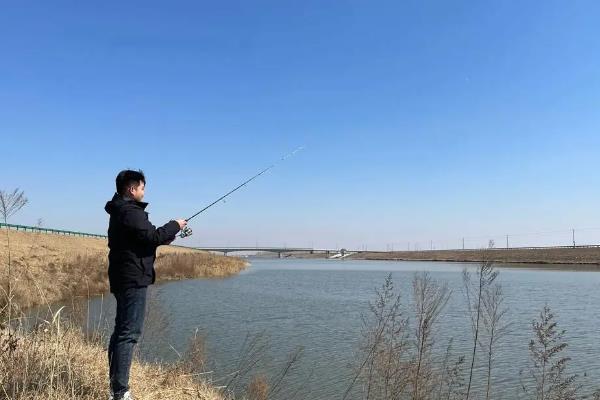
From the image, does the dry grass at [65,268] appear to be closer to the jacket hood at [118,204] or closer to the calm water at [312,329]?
the calm water at [312,329]

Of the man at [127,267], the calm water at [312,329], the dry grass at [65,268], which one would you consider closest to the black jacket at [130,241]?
the man at [127,267]

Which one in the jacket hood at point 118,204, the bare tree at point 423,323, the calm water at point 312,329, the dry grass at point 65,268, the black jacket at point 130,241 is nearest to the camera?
the black jacket at point 130,241

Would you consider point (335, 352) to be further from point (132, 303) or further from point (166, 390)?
point (132, 303)

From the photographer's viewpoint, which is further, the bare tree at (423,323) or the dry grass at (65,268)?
the dry grass at (65,268)

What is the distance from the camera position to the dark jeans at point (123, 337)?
4.13m

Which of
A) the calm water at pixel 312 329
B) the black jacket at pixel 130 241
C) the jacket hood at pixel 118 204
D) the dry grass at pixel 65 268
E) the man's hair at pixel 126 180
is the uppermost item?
the man's hair at pixel 126 180

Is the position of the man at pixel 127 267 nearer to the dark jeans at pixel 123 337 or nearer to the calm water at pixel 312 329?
the dark jeans at pixel 123 337

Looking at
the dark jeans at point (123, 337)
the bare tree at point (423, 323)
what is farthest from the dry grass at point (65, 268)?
the bare tree at point (423, 323)

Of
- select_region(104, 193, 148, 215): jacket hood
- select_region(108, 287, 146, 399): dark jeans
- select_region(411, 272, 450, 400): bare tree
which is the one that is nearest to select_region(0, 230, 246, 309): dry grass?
select_region(108, 287, 146, 399): dark jeans

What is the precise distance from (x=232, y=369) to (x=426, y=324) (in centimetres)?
570

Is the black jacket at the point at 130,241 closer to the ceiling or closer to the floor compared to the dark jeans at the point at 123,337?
closer to the ceiling

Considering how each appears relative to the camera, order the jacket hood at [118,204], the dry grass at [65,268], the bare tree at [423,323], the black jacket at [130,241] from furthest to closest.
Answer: the dry grass at [65,268] → the bare tree at [423,323] → the jacket hood at [118,204] → the black jacket at [130,241]

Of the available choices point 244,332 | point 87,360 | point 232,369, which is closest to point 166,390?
point 87,360

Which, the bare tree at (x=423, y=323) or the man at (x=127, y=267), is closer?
the man at (x=127, y=267)
